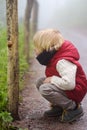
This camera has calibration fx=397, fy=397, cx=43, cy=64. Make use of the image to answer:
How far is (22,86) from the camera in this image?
6840 millimetres

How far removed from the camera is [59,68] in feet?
15.0

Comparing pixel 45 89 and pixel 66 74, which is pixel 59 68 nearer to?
pixel 66 74

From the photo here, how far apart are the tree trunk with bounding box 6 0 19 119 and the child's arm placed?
0.51m

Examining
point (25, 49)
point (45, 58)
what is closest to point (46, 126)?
point (45, 58)

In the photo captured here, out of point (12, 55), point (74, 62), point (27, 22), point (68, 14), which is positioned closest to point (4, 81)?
point (12, 55)

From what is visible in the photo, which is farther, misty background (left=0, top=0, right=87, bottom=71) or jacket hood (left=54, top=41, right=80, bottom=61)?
misty background (left=0, top=0, right=87, bottom=71)

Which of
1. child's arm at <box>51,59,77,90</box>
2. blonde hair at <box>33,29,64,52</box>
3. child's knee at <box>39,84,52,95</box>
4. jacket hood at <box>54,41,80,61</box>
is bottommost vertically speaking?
child's knee at <box>39,84,52,95</box>

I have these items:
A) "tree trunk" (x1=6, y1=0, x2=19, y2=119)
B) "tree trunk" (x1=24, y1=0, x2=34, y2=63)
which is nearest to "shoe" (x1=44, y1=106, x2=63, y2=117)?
"tree trunk" (x1=6, y1=0, x2=19, y2=119)

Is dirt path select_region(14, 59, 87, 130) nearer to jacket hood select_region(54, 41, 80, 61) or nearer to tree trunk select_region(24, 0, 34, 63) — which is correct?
jacket hood select_region(54, 41, 80, 61)

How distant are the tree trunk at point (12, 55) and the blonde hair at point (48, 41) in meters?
0.26

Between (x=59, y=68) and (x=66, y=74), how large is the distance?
0.50 feet

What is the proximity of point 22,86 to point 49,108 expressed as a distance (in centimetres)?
145

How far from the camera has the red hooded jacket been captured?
463cm

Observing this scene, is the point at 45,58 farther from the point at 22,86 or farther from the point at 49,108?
the point at 22,86
